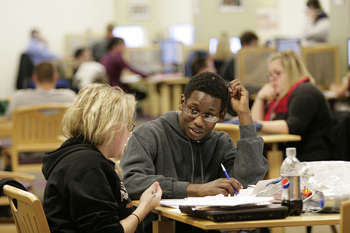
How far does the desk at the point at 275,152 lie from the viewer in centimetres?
357

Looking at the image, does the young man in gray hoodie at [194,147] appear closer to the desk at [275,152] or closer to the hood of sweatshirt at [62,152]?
the hood of sweatshirt at [62,152]

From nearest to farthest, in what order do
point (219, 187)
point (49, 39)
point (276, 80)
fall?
1. point (219, 187)
2. point (276, 80)
3. point (49, 39)

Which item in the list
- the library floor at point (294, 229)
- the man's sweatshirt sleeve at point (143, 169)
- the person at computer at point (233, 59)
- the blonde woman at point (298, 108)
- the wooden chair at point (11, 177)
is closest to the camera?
the man's sweatshirt sleeve at point (143, 169)

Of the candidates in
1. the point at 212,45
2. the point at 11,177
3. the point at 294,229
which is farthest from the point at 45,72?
the point at 212,45

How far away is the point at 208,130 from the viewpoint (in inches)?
92.6

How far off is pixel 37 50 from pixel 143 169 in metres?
10.2

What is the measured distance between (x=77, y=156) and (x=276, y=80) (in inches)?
99.6

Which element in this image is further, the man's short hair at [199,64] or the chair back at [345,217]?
the man's short hair at [199,64]

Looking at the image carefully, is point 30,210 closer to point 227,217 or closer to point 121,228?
point 121,228

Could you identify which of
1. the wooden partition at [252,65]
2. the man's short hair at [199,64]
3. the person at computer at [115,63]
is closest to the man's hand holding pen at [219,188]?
the man's short hair at [199,64]

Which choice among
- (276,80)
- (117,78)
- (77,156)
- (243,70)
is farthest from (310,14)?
(77,156)

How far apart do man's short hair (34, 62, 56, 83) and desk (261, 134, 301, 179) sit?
7.41ft

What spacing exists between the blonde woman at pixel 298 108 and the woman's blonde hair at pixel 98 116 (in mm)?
1990

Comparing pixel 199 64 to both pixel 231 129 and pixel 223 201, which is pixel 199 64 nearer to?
pixel 231 129
